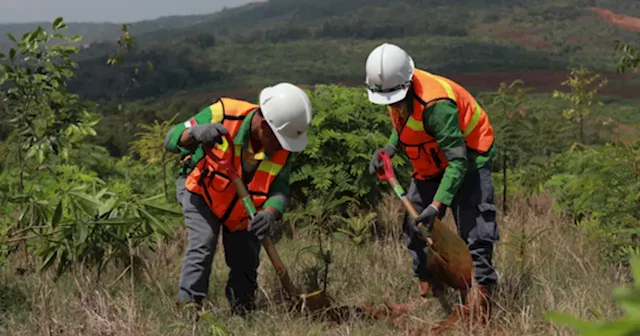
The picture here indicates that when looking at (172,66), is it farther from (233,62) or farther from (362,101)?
(362,101)

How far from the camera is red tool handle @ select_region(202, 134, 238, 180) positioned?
3410 millimetres

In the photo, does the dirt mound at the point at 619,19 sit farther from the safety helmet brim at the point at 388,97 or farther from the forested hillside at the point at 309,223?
the safety helmet brim at the point at 388,97

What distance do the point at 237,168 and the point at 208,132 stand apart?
0.36 metres

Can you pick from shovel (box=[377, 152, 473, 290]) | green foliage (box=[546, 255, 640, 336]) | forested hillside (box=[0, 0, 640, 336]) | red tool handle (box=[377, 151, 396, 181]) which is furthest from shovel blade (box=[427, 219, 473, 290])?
green foliage (box=[546, 255, 640, 336])

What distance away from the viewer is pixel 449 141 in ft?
11.6

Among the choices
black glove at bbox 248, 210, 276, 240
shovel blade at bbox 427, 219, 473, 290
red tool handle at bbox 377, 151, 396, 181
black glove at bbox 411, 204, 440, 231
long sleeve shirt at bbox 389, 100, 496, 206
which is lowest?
shovel blade at bbox 427, 219, 473, 290

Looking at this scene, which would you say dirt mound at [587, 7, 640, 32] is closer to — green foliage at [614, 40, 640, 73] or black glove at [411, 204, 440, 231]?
green foliage at [614, 40, 640, 73]

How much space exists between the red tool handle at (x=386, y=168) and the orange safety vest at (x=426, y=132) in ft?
0.45

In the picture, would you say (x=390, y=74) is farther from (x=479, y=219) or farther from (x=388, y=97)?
(x=479, y=219)

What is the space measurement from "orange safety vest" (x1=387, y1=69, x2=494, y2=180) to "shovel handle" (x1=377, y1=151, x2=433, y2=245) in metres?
0.15

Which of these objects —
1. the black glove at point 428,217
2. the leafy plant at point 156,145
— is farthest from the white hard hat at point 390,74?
the leafy plant at point 156,145

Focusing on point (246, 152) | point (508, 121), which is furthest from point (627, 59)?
point (246, 152)

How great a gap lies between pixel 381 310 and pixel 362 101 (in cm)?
247

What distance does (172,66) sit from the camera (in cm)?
8394
